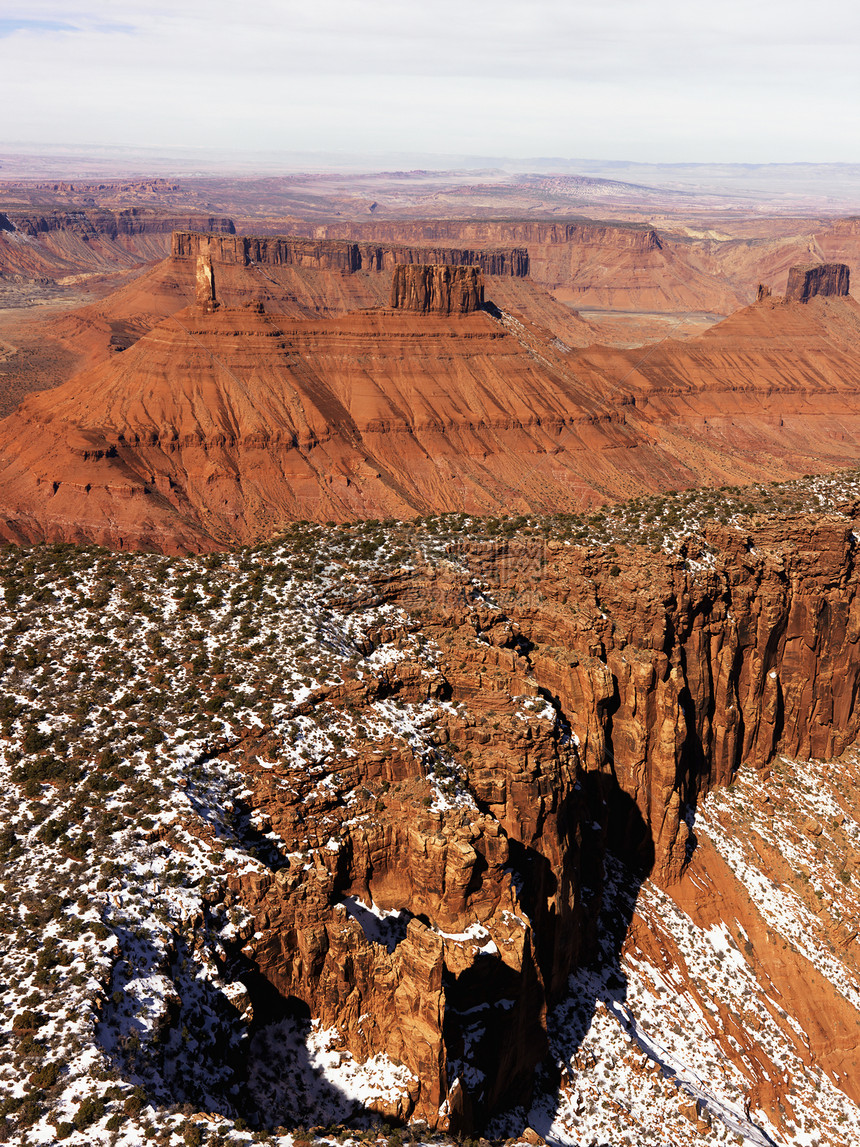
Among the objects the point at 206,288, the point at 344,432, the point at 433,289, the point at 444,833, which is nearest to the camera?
the point at 444,833

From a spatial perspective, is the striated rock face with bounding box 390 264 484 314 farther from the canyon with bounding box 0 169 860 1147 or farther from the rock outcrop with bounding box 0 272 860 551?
the canyon with bounding box 0 169 860 1147

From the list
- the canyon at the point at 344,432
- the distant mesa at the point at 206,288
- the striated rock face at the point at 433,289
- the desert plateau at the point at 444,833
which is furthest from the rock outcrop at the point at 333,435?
the desert plateau at the point at 444,833

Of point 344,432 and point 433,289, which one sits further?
point 433,289

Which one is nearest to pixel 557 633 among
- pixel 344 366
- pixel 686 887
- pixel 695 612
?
pixel 695 612

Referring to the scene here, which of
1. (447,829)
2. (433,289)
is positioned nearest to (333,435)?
(433,289)

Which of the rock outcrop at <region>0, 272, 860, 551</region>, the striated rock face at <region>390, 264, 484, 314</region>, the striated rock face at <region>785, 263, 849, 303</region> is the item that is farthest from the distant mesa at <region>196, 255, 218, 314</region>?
the striated rock face at <region>785, 263, 849, 303</region>

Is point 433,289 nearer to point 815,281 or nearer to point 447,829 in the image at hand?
point 815,281

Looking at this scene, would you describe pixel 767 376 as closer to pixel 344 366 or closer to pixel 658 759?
pixel 344 366
